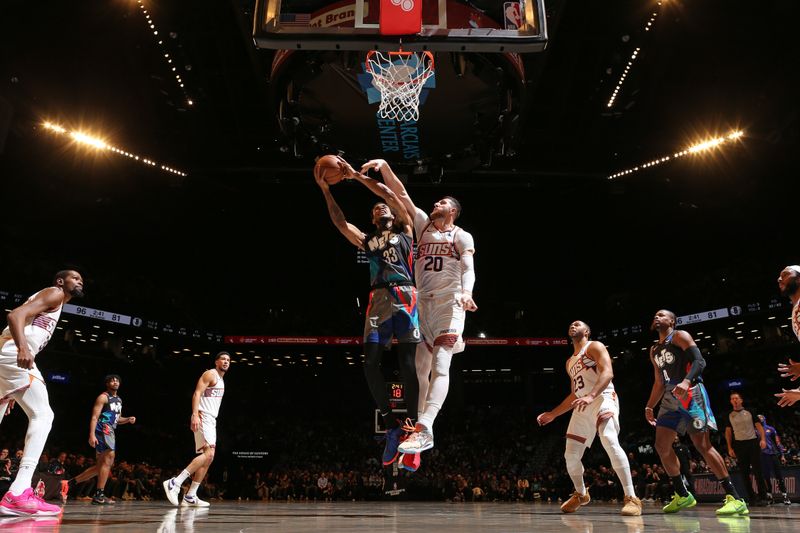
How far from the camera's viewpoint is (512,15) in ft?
23.4

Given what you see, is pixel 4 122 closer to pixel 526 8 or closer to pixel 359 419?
pixel 526 8

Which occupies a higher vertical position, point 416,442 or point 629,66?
point 629,66

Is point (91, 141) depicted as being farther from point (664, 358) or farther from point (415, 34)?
point (664, 358)

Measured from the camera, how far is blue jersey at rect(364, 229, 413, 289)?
17.3 feet

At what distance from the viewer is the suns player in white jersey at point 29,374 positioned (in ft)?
16.1

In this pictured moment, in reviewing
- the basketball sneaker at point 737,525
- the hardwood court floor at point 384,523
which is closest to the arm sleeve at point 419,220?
the hardwood court floor at point 384,523

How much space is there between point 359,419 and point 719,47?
69.8 feet

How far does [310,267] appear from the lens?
2855 centimetres

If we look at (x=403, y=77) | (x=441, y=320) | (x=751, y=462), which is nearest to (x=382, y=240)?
(x=441, y=320)

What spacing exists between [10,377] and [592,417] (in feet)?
18.1

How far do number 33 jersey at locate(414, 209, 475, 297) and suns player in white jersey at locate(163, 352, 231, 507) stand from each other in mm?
4241

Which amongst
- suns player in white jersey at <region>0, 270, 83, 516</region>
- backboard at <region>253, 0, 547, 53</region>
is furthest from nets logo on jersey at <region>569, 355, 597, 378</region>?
suns player in white jersey at <region>0, 270, 83, 516</region>

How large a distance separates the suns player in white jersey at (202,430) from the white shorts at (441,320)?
4187 millimetres

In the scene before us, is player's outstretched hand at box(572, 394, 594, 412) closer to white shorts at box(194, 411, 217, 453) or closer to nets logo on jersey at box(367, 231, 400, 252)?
nets logo on jersey at box(367, 231, 400, 252)
